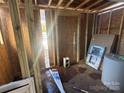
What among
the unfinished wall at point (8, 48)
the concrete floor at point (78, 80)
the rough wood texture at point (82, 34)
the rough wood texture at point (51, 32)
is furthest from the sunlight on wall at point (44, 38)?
the rough wood texture at point (82, 34)

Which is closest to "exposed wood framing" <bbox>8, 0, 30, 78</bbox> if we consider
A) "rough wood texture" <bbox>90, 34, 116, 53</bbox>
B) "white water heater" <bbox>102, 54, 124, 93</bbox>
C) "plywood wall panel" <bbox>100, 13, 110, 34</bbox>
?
"white water heater" <bbox>102, 54, 124, 93</bbox>

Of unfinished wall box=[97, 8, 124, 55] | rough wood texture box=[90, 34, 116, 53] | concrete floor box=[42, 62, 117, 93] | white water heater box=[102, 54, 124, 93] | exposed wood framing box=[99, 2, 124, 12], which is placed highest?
exposed wood framing box=[99, 2, 124, 12]

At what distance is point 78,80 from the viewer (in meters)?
2.64

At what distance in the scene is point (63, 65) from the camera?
3.54 metres

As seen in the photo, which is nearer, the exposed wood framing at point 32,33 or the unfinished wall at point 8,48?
the exposed wood framing at point 32,33

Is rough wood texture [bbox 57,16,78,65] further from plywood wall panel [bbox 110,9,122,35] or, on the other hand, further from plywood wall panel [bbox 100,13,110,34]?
plywood wall panel [bbox 110,9,122,35]

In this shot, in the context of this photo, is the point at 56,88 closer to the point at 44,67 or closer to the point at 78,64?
the point at 44,67

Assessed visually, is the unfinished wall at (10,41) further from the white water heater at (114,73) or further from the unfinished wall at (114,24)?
the unfinished wall at (114,24)

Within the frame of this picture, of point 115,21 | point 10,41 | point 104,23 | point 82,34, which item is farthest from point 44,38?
point 115,21

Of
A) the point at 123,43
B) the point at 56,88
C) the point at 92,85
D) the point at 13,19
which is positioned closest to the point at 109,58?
the point at 92,85

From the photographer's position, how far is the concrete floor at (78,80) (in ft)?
7.41

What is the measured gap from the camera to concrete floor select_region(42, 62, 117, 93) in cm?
226

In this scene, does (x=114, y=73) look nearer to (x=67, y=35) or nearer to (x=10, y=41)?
(x=67, y=35)

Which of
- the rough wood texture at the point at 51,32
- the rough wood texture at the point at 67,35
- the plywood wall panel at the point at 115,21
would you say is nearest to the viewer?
the plywood wall panel at the point at 115,21
